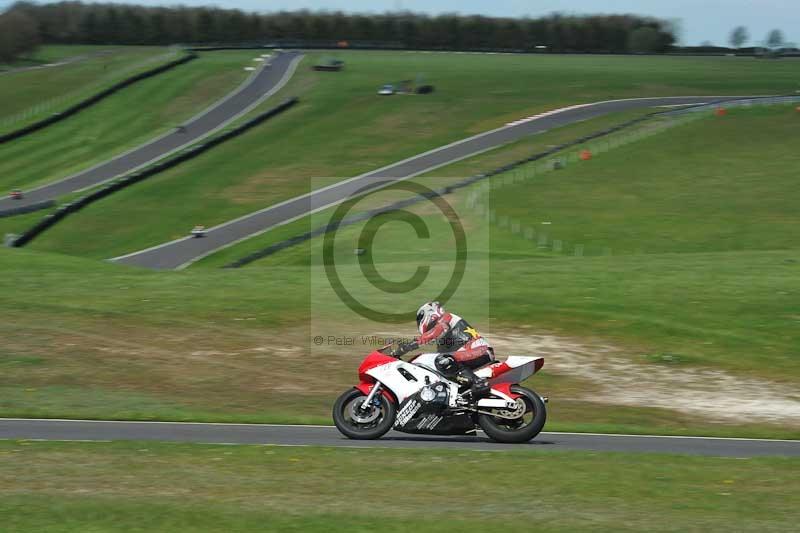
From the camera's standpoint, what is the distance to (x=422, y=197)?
60906 millimetres

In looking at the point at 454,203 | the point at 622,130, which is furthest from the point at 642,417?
the point at 622,130

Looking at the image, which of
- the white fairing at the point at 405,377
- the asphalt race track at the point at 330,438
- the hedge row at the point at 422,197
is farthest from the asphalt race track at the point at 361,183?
the white fairing at the point at 405,377

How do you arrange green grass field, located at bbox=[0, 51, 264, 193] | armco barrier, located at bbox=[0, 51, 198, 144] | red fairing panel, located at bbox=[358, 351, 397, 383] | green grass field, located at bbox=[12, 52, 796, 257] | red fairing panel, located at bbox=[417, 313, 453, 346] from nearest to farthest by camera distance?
red fairing panel, located at bbox=[417, 313, 453, 346] < red fairing panel, located at bbox=[358, 351, 397, 383] < green grass field, located at bbox=[12, 52, 796, 257] < green grass field, located at bbox=[0, 51, 264, 193] < armco barrier, located at bbox=[0, 51, 198, 144]

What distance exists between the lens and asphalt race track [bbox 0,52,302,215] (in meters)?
73.0

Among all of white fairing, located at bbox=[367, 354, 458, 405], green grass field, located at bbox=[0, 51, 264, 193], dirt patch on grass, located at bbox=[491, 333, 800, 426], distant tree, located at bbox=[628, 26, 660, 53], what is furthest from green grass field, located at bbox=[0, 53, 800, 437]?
distant tree, located at bbox=[628, 26, 660, 53]

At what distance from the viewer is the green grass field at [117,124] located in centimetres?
8119

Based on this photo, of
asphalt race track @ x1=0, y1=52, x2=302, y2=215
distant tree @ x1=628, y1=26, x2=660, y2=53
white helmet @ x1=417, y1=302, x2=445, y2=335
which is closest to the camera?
white helmet @ x1=417, y1=302, x2=445, y2=335

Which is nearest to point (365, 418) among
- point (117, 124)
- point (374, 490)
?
point (374, 490)

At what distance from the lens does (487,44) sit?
16725 cm

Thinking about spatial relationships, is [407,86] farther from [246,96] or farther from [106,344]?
[106,344]

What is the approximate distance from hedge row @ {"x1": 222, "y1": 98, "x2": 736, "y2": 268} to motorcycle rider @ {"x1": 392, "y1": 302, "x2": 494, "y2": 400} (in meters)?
31.9

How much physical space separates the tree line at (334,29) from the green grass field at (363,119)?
2356cm

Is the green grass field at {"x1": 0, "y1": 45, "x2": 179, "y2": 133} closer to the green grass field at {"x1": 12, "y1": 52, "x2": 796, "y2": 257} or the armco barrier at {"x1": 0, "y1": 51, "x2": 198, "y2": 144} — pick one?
the armco barrier at {"x1": 0, "y1": 51, "x2": 198, "y2": 144}

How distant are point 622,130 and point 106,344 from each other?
57.7m
